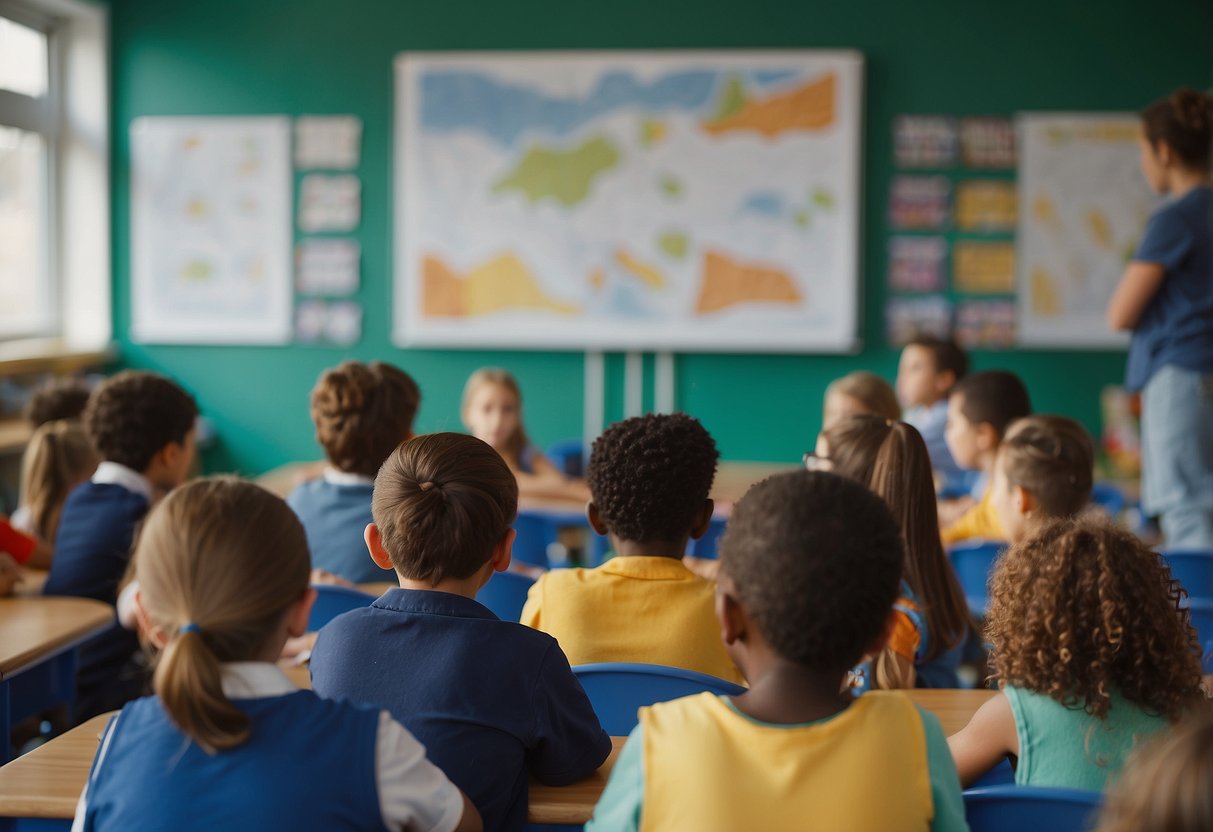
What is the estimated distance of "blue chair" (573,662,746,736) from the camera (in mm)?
1594

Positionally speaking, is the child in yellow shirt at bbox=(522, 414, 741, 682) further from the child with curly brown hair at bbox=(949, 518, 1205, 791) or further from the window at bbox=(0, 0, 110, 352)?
the window at bbox=(0, 0, 110, 352)

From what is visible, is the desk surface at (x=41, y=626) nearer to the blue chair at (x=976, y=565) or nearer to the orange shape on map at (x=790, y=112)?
the blue chair at (x=976, y=565)

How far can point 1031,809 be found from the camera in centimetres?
121

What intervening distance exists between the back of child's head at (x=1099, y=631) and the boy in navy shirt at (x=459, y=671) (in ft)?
1.70

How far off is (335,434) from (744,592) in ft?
5.50

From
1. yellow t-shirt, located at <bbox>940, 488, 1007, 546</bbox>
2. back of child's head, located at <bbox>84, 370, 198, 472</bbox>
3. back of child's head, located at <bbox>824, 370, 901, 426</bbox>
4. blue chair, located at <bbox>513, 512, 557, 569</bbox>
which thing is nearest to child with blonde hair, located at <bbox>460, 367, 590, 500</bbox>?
blue chair, located at <bbox>513, 512, 557, 569</bbox>

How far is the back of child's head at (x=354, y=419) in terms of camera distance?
2727 mm

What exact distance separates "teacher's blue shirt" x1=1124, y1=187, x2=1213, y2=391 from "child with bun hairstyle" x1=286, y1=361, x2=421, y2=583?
2104 millimetres

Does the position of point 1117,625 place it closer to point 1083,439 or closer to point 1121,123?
point 1083,439

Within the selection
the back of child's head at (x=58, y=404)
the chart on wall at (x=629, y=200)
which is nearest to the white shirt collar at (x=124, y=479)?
the back of child's head at (x=58, y=404)

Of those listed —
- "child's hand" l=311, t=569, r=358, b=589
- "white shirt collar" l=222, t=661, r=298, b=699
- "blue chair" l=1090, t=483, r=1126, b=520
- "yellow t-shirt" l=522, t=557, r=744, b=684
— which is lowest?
"child's hand" l=311, t=569, r=358, b=589

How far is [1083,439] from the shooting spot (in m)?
2.68

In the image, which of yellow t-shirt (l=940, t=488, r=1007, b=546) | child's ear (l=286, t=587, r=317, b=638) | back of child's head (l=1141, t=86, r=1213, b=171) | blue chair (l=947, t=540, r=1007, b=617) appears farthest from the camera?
back of child's head (l=1141, t=86, r=1213, b=171)

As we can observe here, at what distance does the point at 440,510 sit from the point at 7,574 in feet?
4.20
